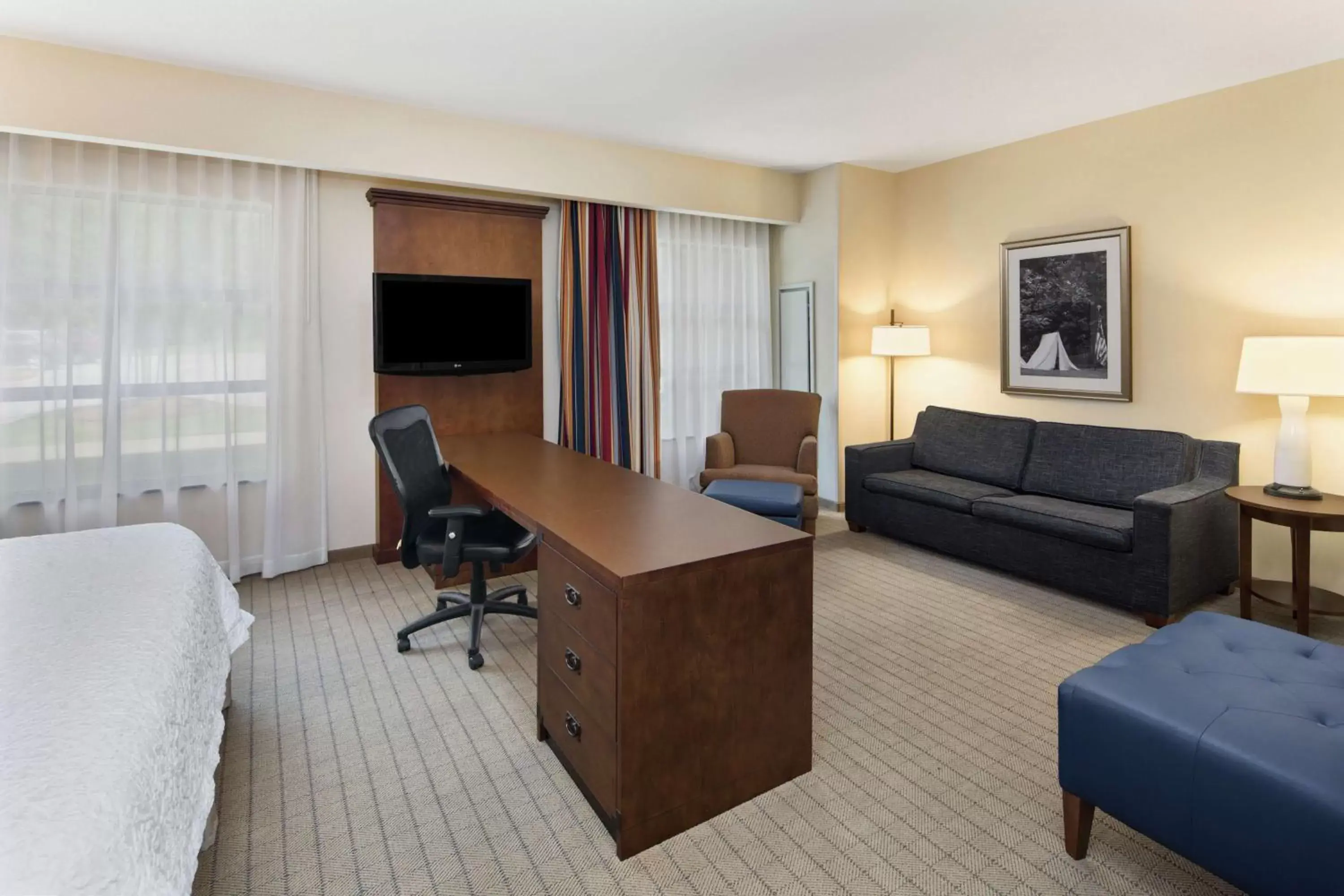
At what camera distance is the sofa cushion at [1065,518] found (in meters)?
3.47

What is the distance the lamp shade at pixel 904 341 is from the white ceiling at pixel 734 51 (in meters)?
1.44

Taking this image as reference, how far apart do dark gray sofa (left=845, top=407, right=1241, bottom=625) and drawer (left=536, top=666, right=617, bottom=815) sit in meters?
2.80

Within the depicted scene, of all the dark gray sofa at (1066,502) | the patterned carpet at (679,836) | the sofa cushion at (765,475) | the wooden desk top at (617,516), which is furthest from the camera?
the sofa cushion at (765,475)

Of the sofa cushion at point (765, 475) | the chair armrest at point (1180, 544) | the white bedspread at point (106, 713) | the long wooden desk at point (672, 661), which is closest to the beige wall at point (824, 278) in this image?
the sofa cushion at point (765, 475)

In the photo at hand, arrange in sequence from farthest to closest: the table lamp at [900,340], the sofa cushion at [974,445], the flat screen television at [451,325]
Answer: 1. the table lamp at [900,340]
2. the sofa cushion at [974,445]
3. the flat screen television at [451,325]

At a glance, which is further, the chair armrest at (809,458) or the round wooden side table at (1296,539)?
the chair armrest at (809,458)

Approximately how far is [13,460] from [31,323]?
2.24 feet

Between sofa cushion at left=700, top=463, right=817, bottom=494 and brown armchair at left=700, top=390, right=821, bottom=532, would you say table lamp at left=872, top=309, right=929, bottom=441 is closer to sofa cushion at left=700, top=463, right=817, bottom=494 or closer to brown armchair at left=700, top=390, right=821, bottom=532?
brown armchair at left=700, top=390, right=821, bottom=532

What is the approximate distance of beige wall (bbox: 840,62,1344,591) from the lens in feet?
11.6

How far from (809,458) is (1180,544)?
222 centimetres

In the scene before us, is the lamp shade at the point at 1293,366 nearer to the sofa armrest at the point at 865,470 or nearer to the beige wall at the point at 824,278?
the sofa armrest at the point at 865,470

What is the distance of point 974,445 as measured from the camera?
4.80 meters

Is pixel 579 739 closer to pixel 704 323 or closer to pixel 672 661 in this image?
pixel 672 661

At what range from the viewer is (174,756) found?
1381 mm
